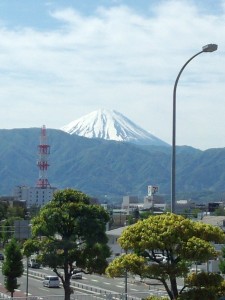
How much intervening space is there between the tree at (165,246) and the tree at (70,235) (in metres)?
7.08

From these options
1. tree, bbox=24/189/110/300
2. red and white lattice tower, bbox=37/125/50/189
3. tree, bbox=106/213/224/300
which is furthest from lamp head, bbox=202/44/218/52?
red and white lattice tower, bbox=37/125/50/189

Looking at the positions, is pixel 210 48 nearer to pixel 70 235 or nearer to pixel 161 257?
pixel 161 257

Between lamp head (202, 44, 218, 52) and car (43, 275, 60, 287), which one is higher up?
lamp head (202, 44, 218, 52)

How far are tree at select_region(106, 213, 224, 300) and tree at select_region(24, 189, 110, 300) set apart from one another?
708cm

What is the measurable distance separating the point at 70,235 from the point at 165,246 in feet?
26.2

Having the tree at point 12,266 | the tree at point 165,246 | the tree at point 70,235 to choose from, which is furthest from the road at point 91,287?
the tree at point 165,246

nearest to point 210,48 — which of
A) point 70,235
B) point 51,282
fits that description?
point 70,235

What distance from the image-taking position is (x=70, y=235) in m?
23.7

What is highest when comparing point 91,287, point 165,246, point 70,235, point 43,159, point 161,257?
point 43,159

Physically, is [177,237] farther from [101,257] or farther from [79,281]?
[79,281]

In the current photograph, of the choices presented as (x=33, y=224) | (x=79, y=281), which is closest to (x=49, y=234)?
(x=33, y=224)

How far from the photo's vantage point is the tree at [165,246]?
52.5ft

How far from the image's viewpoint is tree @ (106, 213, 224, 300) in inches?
631

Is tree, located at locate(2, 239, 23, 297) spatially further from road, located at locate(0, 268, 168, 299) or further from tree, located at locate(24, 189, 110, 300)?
tree, located at locate(24, 189, 110, 300)
